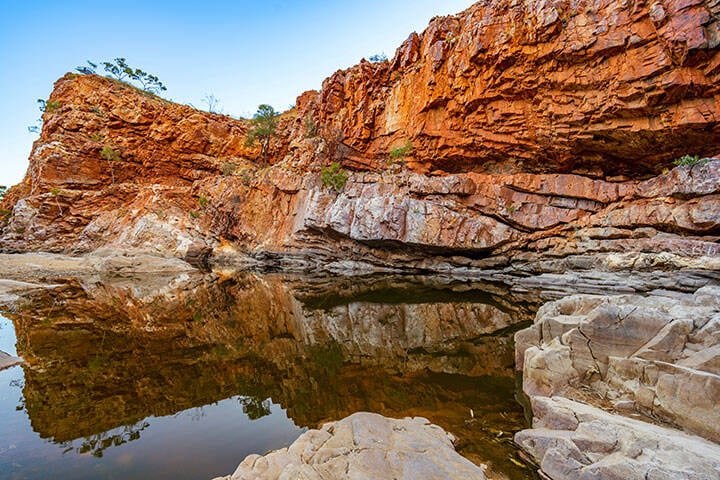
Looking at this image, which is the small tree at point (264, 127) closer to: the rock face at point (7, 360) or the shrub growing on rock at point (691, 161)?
the rock face at point (7, 360)

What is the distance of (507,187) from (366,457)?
26.9m

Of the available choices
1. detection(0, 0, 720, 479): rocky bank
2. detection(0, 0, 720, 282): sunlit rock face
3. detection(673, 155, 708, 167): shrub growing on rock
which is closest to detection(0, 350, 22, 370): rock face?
detection(0, 0, 720, 479): rocky bank

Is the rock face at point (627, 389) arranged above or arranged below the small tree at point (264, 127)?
below

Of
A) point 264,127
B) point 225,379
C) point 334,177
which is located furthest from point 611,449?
point 264,127

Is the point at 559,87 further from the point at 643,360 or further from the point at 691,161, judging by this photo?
the point at 643,360

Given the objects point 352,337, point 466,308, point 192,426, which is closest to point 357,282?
point 466,308

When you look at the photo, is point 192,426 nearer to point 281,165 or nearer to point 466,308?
point 466,308

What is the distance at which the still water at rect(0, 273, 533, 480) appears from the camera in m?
5.39

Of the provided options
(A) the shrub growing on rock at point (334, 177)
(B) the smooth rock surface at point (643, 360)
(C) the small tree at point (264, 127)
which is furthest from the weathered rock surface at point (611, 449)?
(C) the small tree at point (264, 127)

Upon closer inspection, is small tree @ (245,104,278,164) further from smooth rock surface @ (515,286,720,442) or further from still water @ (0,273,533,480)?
smooth rock surface @ (515,286,720,442)

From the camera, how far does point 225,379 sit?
27.5 ft

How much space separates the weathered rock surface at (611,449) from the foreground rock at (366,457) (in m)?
0.99

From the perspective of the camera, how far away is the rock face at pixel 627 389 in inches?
158

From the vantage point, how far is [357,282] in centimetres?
2503
